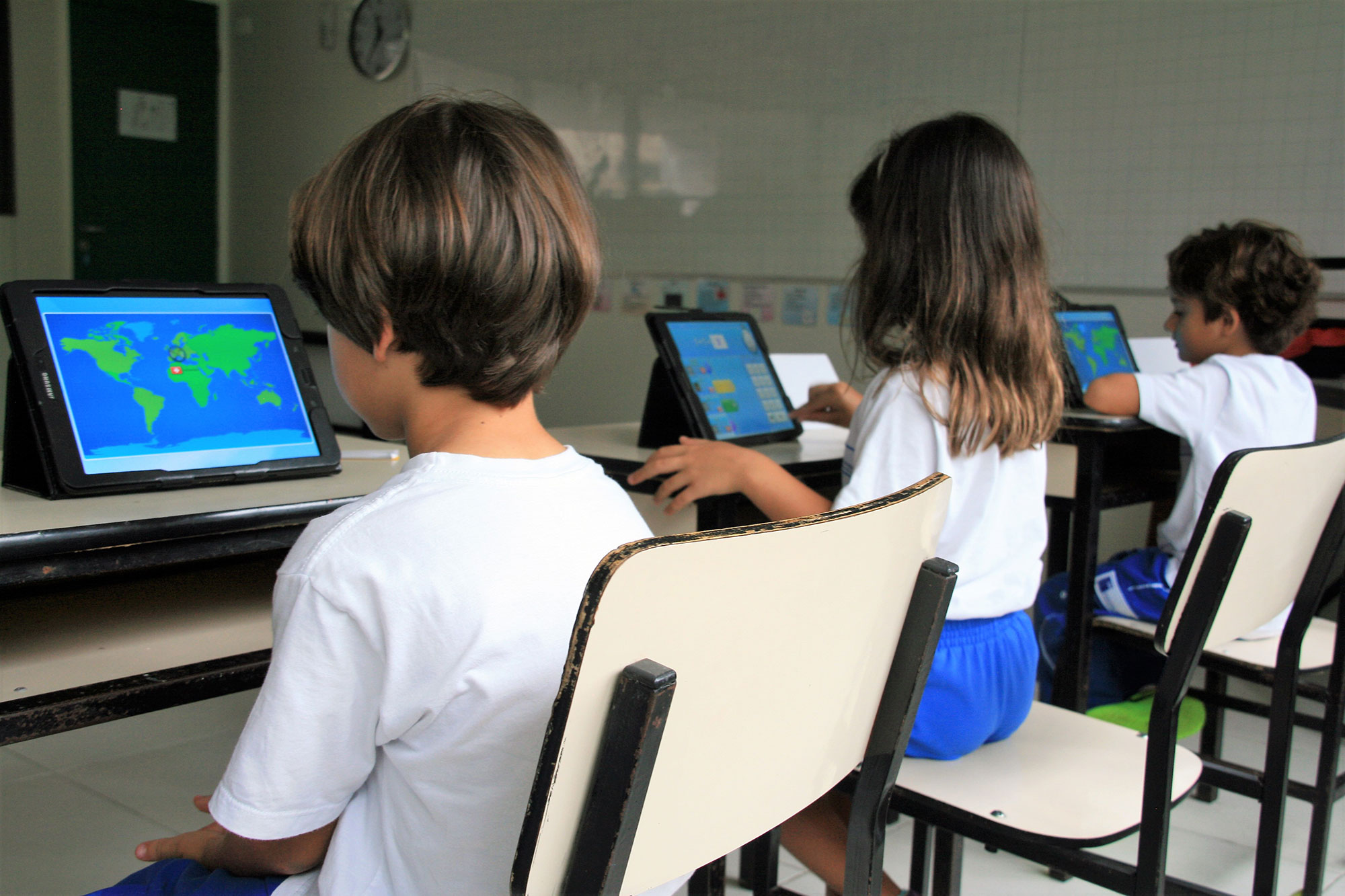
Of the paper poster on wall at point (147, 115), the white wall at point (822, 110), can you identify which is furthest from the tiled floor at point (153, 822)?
the paper poster on wall at point (147, 115)

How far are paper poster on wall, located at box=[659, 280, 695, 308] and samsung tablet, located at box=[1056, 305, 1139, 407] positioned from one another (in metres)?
2.03

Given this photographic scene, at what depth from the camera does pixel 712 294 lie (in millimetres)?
4133

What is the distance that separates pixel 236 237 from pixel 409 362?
231 inches

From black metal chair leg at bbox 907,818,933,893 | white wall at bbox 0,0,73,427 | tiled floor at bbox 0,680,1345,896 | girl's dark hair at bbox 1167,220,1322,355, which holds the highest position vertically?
white wall at bbox 0,0,73,427

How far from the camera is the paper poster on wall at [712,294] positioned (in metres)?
4.08

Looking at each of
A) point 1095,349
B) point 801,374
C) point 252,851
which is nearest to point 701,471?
point 252,851

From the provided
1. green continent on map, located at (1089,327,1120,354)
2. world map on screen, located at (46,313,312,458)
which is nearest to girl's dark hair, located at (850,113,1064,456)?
world map on screen, located at (46,313,312,458)

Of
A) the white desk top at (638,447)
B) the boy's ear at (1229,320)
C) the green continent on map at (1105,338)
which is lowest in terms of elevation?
the white desk top at (638,447)

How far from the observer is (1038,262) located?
1.31 m

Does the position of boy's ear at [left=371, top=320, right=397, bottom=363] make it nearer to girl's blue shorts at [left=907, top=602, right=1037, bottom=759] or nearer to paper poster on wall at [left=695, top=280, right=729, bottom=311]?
girl's blue shorts at [left=907, top=602, right=1037, bottom=759]

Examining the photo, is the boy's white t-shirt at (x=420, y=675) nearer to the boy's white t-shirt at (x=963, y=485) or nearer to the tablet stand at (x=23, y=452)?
the tablet stand at (x=23, y=452)

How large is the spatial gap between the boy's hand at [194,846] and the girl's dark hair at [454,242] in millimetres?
337

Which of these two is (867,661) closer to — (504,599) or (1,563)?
(504,599)

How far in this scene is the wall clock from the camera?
5156mm
